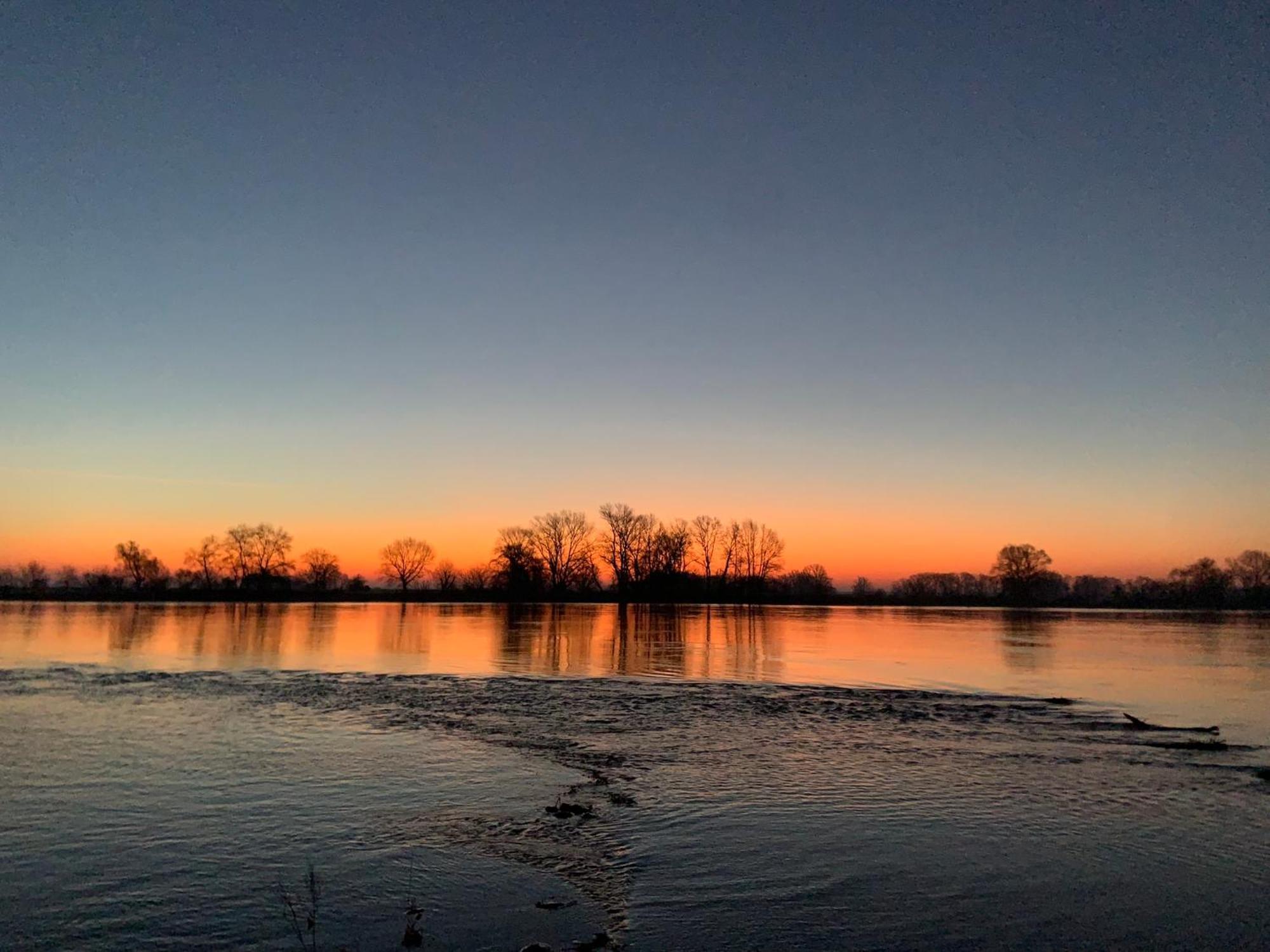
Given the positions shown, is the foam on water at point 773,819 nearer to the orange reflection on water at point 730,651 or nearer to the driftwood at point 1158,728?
the driftwood at point 1158,728

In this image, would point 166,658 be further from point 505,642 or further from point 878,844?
point 878,844

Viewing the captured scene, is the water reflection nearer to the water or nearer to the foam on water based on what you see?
the water

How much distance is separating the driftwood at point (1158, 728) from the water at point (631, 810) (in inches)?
18.1

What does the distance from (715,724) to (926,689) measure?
32.3ft

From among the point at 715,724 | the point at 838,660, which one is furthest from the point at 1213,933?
the point at 838,660

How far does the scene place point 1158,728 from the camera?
18.9 metres

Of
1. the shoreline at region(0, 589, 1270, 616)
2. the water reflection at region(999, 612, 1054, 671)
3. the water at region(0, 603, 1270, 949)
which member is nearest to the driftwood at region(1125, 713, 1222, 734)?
the water at region(0, 603, 1270, 949)

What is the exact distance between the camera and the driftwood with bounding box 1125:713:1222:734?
1848cm

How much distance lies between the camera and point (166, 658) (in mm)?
30812

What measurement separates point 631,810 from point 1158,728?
44.5 feet

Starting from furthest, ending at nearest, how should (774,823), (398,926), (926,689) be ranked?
1. (926,689)
2. (774,823)
3. (398,926)

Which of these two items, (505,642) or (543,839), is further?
(505,642)

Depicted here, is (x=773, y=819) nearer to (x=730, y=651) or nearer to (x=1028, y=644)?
(x=730, y=651)

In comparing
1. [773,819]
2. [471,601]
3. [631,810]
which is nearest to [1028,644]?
[773,819]
